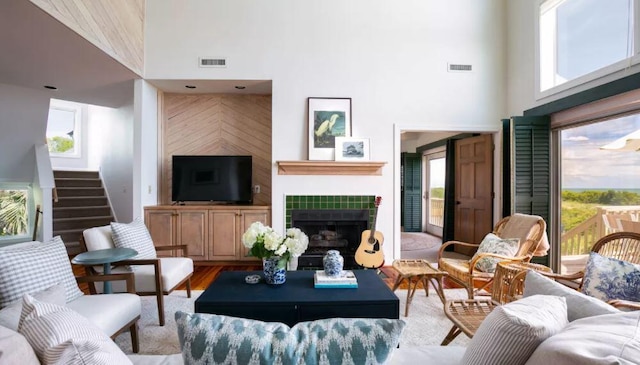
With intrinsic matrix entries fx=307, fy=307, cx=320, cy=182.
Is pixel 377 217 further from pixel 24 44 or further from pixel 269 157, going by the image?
pixel 24 44

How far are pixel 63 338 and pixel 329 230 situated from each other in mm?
3780

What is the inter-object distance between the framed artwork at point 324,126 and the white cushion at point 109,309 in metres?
2.82

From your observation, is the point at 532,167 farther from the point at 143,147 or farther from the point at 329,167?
the point at 143,147

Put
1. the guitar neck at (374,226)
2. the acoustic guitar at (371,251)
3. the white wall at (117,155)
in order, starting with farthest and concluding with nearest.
Result: the white wall at (117,155) → the guitar neck at (374,226) → the acoustic guitar at (371,251)

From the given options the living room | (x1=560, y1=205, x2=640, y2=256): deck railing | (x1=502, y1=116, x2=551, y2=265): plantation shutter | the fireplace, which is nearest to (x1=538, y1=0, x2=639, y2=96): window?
the living room

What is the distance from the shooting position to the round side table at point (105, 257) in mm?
2271

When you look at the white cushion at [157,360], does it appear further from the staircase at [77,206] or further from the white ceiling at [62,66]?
the staircase at [77,206]

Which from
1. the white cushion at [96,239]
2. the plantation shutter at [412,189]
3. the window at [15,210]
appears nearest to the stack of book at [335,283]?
the white cushion at [96,239]

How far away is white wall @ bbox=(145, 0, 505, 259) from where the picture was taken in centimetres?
433

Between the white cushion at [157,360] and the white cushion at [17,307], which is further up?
the white cushion at [17,307]

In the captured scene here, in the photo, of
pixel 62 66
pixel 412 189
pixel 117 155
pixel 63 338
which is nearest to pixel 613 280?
pixel 63 338

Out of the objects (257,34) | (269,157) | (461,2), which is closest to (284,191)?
(269,157)

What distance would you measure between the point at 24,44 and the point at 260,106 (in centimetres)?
281

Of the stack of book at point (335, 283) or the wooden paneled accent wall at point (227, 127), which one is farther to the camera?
the wooden paneled accent wall at point (227, 127)
